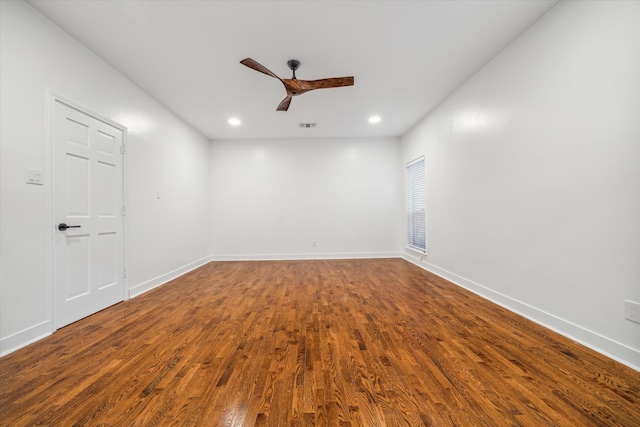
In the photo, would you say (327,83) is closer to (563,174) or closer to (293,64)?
(293,64)

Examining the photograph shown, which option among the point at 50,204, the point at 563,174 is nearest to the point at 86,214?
the point at 50,204

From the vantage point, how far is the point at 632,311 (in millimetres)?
1686

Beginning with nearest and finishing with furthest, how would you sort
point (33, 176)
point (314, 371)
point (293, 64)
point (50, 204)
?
point (314, 371), point (33, 176), point (50, 204), point (293, 64)

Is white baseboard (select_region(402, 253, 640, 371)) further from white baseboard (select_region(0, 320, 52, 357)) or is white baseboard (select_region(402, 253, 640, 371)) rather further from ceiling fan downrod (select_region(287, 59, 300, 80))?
white baseboard (select_region(0, 320, 52, 357))

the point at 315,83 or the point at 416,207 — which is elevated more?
the point at 315,83

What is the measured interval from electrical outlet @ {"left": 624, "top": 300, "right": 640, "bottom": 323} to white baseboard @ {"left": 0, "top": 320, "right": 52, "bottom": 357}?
433 centimetres

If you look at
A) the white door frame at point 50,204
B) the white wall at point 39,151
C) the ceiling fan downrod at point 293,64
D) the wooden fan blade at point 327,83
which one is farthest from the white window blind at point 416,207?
the white door frame at point 50,204

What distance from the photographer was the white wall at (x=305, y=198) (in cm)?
586

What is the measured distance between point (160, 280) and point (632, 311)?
16.1ft

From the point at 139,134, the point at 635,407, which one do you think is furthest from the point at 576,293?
the point at 139,134

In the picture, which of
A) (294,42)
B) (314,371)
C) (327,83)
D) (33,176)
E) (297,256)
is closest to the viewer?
(314,371)

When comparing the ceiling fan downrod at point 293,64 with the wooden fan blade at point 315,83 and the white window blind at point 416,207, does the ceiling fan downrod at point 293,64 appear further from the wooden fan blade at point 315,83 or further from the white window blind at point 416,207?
the white window blind at point 416,207

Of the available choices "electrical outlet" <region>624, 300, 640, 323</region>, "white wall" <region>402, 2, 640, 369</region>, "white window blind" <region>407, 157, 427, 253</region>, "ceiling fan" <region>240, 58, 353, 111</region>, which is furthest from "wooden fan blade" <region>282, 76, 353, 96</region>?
"electrical outlet" <region>624, 300, 640, 323</region>

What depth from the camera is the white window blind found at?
16.4ft
